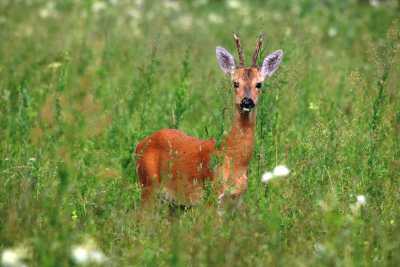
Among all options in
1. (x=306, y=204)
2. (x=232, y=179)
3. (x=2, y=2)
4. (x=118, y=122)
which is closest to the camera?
(x=306, y=204)

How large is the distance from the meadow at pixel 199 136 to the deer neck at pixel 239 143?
0.38ft

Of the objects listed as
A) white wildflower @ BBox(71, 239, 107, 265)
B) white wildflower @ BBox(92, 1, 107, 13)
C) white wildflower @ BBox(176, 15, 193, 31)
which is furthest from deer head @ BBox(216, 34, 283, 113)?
white wildflower @ BBox(176, 15, 193, 31)

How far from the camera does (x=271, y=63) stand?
21.6ft

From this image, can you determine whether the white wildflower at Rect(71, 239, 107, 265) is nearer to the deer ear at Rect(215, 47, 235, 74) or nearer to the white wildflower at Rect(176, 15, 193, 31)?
the deer ear at Rect(215, 47, 235, 74)

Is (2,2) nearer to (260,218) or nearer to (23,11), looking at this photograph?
(23,11)

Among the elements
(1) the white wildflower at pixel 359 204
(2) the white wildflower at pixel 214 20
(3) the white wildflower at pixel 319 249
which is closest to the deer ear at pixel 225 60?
(1) the white wildflower at pixel 359 204

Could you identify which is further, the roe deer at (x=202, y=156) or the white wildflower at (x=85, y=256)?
the roe deer at (x=202, y=156)

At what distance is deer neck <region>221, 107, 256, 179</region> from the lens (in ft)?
19.6

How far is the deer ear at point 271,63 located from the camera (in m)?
6.50

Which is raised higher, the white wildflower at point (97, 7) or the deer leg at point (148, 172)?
the white wildflower at point (97, 7)

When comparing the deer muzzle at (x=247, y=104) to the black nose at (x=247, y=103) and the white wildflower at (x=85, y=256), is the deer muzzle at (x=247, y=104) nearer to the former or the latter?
the black nose at (x=247, y=103)

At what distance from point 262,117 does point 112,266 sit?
83.8 inches

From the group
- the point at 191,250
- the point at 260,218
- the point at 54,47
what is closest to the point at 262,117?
the point at 260,218

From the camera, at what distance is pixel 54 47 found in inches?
408
